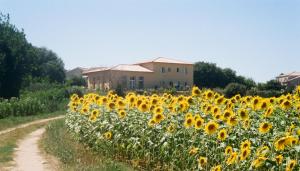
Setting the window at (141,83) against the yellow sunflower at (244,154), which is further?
the window at (141,83)

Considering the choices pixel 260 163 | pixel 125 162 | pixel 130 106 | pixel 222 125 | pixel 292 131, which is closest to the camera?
pixel 260 163

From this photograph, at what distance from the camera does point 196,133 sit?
6395 mm

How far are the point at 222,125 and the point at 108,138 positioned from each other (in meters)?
2.59


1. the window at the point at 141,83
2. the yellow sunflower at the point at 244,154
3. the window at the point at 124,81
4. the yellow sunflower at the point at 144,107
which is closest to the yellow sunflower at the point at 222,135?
the yellow sunflower at the point at 244,154

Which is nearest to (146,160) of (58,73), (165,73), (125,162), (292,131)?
(125,162)

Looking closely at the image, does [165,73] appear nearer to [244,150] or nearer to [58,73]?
[58,73]

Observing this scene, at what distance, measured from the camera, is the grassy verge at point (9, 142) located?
898 centimetres

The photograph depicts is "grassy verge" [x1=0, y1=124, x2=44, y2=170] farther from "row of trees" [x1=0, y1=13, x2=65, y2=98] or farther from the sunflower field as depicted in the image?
"row of trees" [x1=0, y1=13, x2=65, y2=98]

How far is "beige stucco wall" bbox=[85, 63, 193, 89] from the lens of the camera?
46.6 meters

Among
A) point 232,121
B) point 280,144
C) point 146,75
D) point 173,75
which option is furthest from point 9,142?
point 173,75

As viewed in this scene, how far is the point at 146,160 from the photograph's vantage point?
24.5 feet

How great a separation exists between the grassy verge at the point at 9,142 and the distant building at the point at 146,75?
29.1 meters

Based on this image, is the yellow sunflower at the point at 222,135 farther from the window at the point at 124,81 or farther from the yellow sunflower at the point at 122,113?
the window at the point at 124,81

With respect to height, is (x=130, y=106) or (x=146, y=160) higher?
(x=130, y=106)
